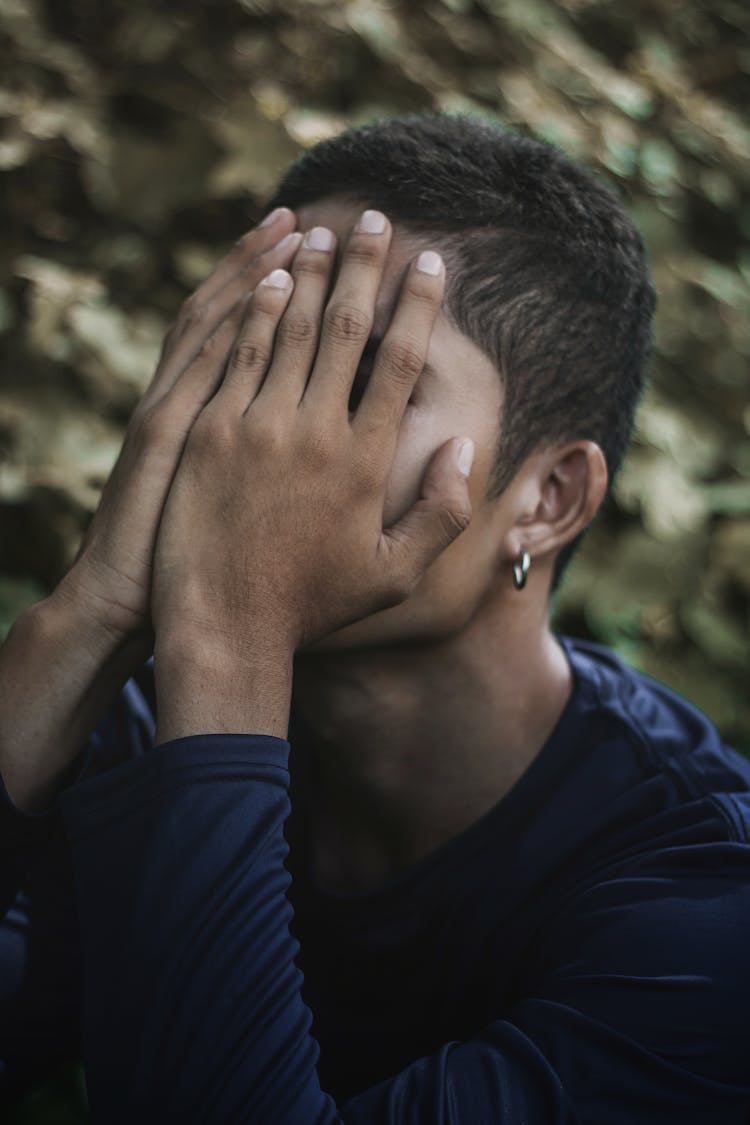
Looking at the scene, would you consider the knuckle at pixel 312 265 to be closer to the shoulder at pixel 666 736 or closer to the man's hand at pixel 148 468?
the man's hand at pixel 148 468

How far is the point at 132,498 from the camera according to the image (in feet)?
5.12

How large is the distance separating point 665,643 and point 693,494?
432mm

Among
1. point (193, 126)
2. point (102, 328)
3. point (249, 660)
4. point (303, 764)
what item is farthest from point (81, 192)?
point (249, 660)

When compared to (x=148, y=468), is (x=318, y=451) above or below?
above

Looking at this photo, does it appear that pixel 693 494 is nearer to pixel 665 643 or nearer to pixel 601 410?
pixel 665 643

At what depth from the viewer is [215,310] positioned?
5.64 ft

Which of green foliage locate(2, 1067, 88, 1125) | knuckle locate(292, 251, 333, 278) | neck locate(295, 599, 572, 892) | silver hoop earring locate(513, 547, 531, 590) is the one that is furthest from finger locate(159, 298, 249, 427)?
green foliage locate(2, 1067, 88, 1125)

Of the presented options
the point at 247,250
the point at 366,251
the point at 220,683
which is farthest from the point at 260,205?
the point at 220,683

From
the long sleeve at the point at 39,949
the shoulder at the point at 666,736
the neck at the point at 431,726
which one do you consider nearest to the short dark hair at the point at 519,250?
the neck at the point at 431,726

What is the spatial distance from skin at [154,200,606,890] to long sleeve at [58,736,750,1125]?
0.13 metres

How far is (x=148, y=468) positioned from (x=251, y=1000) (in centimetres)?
81

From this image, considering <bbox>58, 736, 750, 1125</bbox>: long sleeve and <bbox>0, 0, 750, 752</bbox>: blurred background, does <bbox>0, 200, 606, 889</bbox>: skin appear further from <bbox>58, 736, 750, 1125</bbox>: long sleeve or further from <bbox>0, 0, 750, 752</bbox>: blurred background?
<bbox>0, 0, 750, 752</bbox>: blurred background

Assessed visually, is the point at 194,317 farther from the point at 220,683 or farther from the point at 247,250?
the point at 220,683

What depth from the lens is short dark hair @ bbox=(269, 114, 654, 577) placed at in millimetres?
1750
